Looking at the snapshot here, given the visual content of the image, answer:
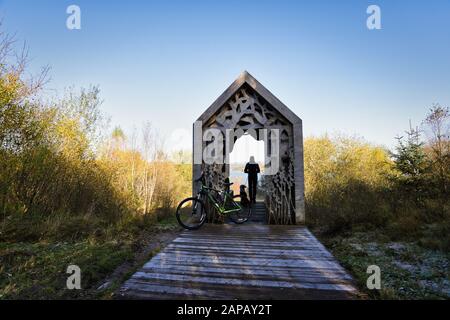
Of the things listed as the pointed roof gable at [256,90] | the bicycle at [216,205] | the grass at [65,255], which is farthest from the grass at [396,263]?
the grass at [65,255]

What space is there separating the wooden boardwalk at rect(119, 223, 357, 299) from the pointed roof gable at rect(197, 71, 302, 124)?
3.35m

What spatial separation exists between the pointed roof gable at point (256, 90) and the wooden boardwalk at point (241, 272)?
335cm

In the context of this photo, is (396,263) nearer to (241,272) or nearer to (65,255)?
(241,272)

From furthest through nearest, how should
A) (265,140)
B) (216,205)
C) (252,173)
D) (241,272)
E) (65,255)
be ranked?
(252,173) → (265,140) → (216,205) → (65,255) → (241,272)

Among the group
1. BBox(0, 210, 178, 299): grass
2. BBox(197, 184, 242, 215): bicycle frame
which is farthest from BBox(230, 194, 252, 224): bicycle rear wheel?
BBox(0, 210, 178, 299): grass

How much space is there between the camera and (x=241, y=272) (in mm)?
2998

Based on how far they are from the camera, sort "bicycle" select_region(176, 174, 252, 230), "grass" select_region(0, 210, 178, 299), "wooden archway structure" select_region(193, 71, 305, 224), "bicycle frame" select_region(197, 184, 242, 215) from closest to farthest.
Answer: "grass" select_region(0, 210, 178, 299)
"bicycle" select_region(176, 174, 252, 230)
"bicycle frame" select_region(197, 184, 242, 215)
"wooden archway structure" select_region(193, 71, 305, 224)

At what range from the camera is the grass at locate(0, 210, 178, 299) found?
12.0ft

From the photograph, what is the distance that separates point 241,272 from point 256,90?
500cm

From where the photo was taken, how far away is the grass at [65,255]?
12.0 feet

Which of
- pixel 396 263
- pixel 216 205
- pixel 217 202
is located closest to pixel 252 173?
pixel 217 202

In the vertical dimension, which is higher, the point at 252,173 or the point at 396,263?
the point at 252,173

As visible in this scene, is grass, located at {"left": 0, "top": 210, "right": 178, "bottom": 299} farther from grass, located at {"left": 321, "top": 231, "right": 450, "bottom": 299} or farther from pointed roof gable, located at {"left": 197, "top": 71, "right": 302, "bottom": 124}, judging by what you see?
pointed roof gable, located at {"left": 197, "top": 71, "right": 302, "bottom": 124}
